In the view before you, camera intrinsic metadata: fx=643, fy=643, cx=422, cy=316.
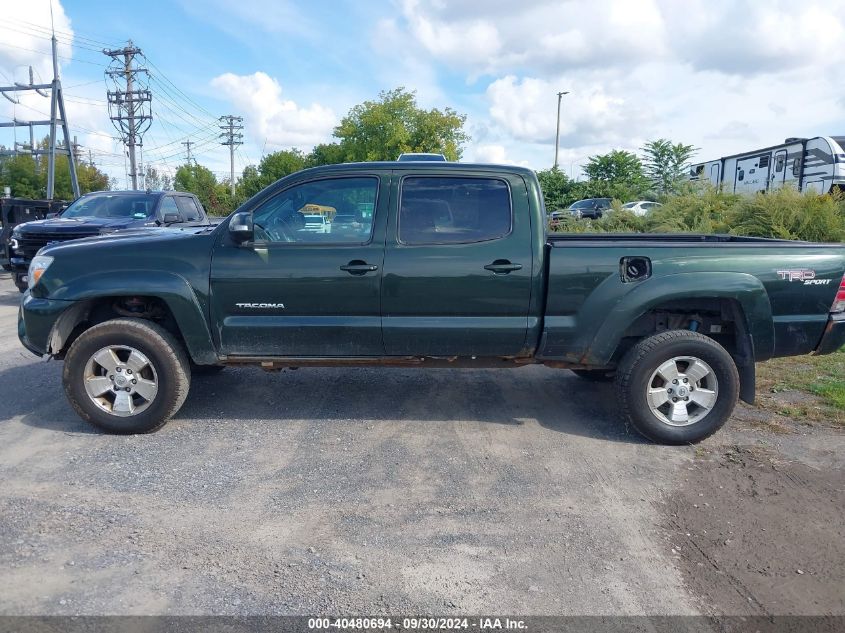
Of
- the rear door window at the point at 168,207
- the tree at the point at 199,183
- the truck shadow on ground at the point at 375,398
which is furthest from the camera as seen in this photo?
the tree at the point at 199,183

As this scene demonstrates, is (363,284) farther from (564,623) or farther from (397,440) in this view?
(564,623)

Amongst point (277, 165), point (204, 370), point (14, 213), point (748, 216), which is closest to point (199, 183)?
point (277, 165)

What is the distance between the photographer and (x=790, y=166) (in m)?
21.2

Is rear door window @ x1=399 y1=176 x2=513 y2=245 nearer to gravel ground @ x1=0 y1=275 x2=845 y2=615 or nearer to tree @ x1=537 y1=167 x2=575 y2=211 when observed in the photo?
gravel ground @ x1=0 y1=275 x2=845 y2=615

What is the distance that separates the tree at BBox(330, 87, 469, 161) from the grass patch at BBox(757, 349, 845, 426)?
30854mm

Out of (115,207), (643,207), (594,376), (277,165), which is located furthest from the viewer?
(277,165)

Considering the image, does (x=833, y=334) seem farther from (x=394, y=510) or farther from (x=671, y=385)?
(x=394, y=510)

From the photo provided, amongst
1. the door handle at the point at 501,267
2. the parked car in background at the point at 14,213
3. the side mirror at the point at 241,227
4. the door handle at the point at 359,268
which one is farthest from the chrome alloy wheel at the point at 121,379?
the parked car in background at the point at 14,213

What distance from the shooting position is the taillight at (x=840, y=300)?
15.1ft

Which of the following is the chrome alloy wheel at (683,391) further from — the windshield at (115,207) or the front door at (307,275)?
the windshield at (115,207)

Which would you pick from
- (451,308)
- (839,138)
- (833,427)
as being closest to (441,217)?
(451,308)

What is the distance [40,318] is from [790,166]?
22.8 meters

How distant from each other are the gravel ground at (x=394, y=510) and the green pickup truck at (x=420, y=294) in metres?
0.49

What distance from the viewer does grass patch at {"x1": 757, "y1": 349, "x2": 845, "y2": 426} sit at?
5.29 m
